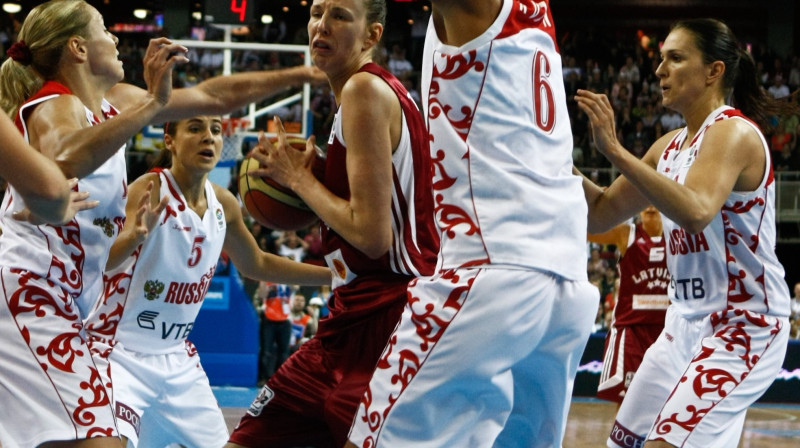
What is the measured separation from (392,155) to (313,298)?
891 cm

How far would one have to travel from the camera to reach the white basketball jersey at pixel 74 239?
3256mm

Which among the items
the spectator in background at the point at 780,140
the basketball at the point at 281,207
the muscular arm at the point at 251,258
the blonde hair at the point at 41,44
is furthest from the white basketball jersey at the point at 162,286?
the spectator in background at the point at 780,140

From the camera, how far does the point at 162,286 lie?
435 centimetres

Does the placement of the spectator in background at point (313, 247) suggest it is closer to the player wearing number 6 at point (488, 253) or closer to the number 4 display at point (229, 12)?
the number 4 display at point (229, 12)

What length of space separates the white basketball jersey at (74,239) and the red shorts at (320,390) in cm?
72

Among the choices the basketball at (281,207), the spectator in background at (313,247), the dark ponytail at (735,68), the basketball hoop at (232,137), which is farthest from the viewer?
the spectator in background at (313,247)

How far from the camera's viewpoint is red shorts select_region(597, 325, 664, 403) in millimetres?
6773

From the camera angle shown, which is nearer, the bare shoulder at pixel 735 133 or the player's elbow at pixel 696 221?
the player's elbow at pixel 696 221

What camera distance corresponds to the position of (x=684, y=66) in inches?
156

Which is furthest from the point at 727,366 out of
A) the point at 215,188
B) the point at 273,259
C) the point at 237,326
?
the point at 237,326

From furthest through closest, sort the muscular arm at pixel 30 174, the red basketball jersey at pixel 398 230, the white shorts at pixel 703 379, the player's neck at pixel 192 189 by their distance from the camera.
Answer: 1. the player's neck at pixel 192 189
2. the white shorts at pixel 703 379
3. the red basketball jersey at pixel 398 230
4. the muscular arm at pixel 30 174

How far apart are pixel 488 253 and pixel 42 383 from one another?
154 cm

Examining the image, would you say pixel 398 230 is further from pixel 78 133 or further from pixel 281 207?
pixel 78 133

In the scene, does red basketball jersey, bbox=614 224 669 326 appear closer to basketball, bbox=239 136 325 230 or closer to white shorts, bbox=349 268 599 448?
basketball, bbox=239 136 325 230
